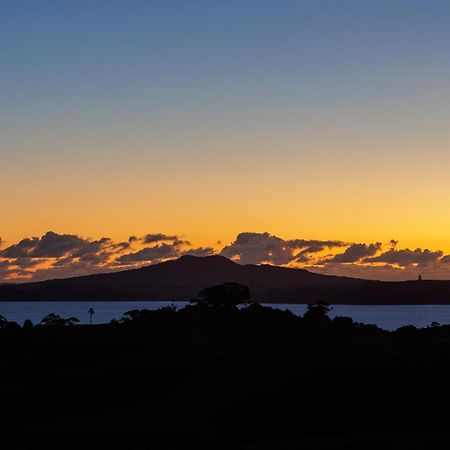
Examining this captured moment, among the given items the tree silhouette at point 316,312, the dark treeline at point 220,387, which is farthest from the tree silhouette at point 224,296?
the dark treeline at point 220,387

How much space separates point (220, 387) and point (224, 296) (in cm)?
5545

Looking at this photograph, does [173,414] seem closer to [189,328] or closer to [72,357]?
[72,357]

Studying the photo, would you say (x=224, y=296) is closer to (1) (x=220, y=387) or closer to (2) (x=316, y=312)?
(2) (x=316, y=312)

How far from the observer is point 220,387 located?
68.9 meters

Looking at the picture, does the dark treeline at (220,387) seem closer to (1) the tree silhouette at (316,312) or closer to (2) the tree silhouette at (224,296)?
(1) the tree silhouette at (316,312)

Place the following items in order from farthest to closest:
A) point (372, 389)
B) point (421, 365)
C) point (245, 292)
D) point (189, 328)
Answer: point (245, 292) < point (189, 328) < point (421, 365) < point (372, 389)

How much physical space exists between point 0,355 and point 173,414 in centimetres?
3295

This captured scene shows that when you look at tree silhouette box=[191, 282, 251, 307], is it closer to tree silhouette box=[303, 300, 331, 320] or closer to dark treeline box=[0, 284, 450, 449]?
tree silhouette box=[303, 300, 331, 320]

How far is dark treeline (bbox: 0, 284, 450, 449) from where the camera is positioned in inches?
2140

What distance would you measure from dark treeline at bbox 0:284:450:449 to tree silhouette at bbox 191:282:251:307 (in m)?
19.4

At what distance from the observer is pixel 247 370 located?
75.8 m

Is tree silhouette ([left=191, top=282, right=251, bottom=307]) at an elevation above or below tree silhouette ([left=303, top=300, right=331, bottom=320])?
above

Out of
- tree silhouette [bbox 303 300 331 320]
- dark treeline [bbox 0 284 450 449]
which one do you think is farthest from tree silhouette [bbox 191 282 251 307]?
dark treeline [bbox 0 284 450 449]

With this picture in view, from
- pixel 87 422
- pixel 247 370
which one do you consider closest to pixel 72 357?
pixel 247 370
